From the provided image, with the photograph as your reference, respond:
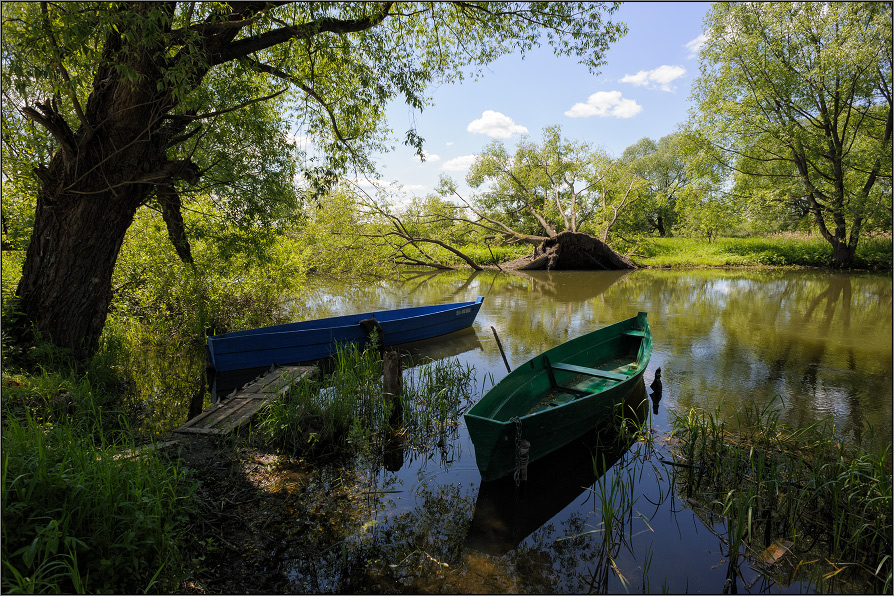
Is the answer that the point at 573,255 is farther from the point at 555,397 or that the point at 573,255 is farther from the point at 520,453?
the point at 520,453

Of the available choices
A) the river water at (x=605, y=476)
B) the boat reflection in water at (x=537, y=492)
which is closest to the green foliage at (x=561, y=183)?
the river water at (x=605, y=476)

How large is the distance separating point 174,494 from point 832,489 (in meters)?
4.95

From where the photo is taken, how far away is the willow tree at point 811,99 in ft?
61.1

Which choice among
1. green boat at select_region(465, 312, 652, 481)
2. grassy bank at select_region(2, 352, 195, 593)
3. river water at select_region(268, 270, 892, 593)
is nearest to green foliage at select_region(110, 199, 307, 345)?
river water at select_region(268, 270, 892, 593)

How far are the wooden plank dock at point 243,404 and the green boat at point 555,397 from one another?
2.58m

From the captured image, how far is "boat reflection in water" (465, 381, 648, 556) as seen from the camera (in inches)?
146

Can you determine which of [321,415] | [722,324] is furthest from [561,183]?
[321,415]

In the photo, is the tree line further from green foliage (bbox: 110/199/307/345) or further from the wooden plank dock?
the wooden plank dock

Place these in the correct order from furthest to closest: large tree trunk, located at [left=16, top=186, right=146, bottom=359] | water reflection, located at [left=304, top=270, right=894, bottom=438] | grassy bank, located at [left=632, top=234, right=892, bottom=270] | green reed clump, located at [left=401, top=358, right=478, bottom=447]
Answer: grassy bank, located at [left=632, top=234, right=892, bottom=270] → water reflection, located at [left=304, top=270, right=894, bottom=438] → large tree trunk, located at [left=16, top=186, right=146, bottom=359] → green reed clump, located at [left=401, top=358, right=478, bottom=447]

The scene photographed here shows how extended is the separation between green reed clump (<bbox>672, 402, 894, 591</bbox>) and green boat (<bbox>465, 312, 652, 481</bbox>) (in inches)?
41.1

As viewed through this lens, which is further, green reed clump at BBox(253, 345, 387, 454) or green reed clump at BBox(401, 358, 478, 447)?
green reed clump at BBox(401, 358, 478, 447)

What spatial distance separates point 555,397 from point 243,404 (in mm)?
3833

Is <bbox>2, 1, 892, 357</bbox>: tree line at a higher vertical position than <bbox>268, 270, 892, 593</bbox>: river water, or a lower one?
higher

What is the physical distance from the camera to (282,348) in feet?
26.4
